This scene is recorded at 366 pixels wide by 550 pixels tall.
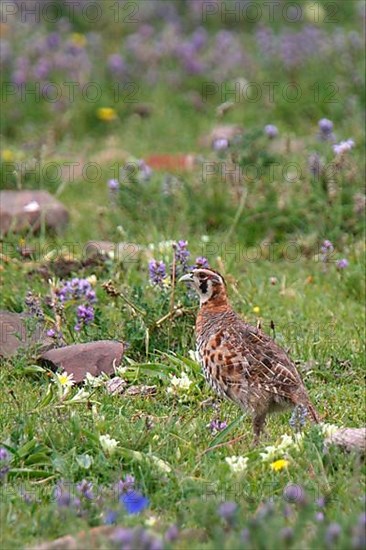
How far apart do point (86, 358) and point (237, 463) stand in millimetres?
1660

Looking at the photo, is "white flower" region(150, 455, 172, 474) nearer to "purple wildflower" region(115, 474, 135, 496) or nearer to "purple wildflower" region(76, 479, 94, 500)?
"purple wildflower" region(115, 474, 135, 496)

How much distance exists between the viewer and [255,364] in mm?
5945

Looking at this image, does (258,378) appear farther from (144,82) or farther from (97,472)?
(144,82)

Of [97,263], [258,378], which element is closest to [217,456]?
[258,378]

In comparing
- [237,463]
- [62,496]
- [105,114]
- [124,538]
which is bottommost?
[105,114]

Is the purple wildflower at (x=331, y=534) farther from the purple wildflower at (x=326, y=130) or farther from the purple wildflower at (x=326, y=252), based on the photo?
the purple wildflower at (x=326, y=130)

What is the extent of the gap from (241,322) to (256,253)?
2.98m

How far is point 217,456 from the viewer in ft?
18.3

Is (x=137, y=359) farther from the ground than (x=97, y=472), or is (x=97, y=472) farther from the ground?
(x=97, y=472)

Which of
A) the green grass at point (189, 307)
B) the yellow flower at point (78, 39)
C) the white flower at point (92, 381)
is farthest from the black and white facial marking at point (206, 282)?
the yellow flower at point (78, 39)

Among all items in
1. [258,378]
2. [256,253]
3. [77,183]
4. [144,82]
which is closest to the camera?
[258,378]

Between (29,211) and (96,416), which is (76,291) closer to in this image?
(96,416)

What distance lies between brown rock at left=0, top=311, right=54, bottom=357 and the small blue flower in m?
2.10

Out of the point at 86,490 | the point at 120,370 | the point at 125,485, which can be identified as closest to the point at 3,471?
the point at 86,490
